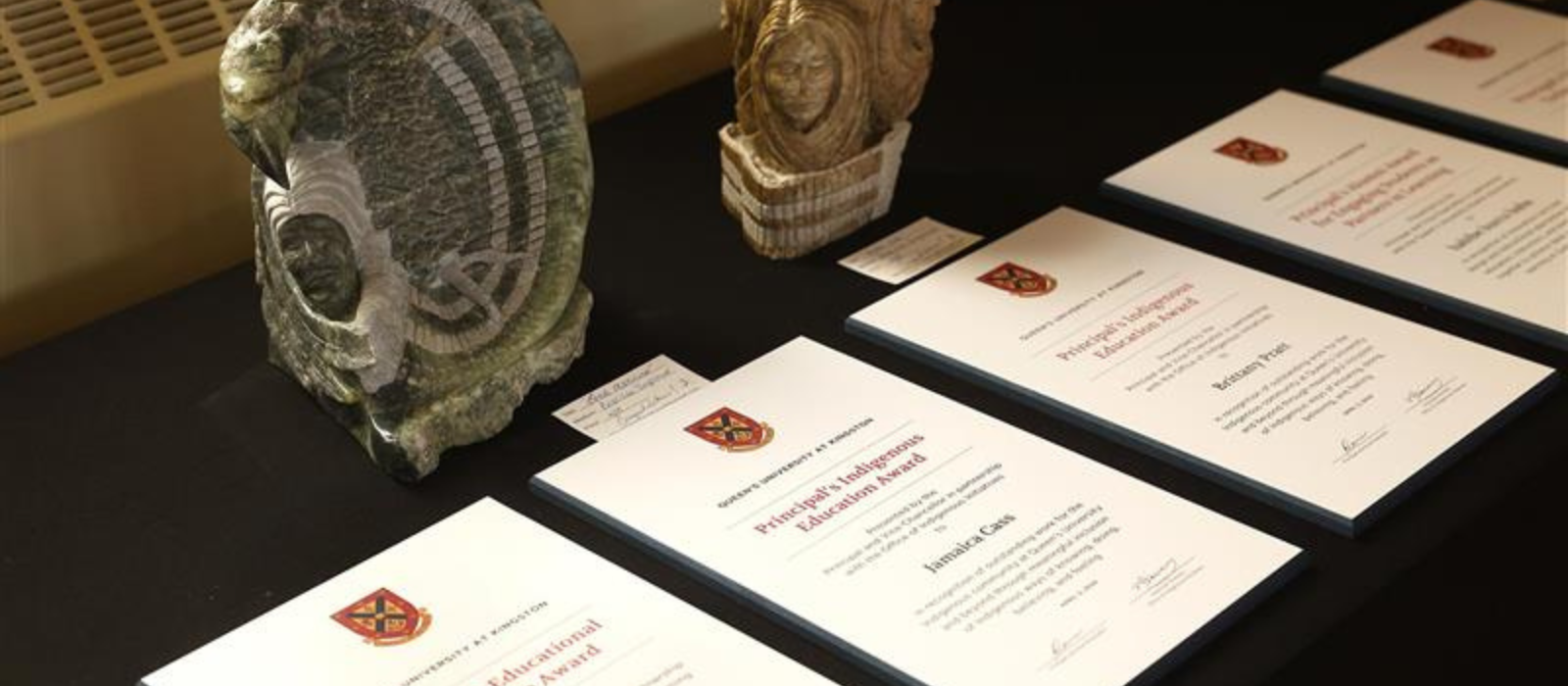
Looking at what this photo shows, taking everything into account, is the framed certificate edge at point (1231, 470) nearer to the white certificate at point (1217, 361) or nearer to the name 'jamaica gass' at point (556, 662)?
the white certificate at point (1217, 361)

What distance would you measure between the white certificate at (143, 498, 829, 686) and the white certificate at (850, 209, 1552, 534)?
39cm

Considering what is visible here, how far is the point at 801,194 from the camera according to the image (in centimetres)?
184

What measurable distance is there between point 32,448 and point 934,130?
37.2 inches

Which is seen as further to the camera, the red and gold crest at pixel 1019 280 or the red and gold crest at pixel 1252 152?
the red and gold crest at pixel 1252 152

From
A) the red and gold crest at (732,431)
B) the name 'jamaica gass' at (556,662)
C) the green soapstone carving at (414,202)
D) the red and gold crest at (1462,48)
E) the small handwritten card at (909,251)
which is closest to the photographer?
the name 'jamaica gass' at (556,662)

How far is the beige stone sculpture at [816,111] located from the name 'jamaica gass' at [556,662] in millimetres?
574

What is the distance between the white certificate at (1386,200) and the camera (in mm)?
1807

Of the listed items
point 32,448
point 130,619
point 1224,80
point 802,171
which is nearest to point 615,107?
point 802,171

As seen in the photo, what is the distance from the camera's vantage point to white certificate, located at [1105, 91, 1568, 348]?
181 cm

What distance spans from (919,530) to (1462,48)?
3.85 ft

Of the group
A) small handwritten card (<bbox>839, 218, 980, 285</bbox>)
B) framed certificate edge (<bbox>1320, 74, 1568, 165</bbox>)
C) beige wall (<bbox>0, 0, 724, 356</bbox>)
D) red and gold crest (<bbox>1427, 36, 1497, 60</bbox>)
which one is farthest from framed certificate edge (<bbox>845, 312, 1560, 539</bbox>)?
red and gold crest (<bbox>1427, 36, 1497, 60</bbox>)

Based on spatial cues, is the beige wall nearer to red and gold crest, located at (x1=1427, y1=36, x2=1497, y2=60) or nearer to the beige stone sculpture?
the beige stone sculpture

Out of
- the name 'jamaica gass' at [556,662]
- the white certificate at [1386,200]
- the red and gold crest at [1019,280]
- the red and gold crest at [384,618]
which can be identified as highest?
the red and gold crest at [384,618]

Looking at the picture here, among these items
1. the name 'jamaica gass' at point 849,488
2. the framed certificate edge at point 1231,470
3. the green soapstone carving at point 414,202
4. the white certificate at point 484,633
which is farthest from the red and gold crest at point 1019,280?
the white certificate at point 484,633
